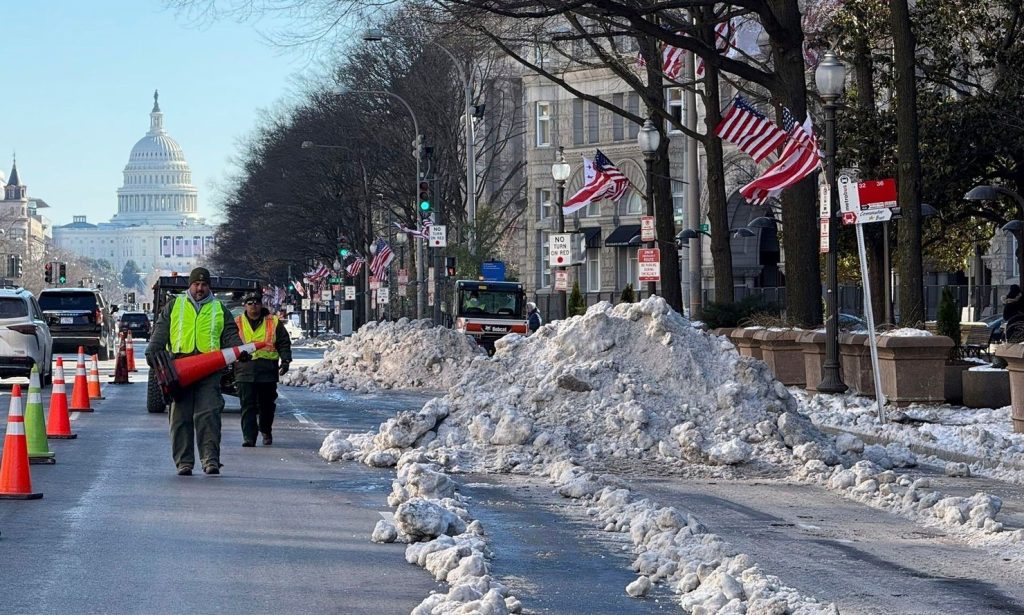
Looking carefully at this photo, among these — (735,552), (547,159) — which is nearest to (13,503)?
(735,552)

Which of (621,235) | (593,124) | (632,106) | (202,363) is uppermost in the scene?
(632,106)

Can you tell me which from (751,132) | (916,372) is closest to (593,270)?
(751,132)

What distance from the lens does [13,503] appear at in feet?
43.2

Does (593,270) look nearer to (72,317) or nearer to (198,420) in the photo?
(72,317)

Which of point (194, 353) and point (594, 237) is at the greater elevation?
point (594, 237)

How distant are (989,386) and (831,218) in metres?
3.10

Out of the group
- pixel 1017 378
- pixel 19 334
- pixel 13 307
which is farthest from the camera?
pixel 13 307

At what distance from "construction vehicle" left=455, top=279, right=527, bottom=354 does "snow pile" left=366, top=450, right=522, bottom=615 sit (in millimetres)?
38078

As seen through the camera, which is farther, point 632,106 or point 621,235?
point 621,235

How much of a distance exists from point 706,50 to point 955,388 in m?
6.16

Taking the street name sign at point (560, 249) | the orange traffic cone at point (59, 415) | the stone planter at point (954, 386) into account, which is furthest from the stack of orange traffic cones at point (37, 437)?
the street name sign at point (560, 249)

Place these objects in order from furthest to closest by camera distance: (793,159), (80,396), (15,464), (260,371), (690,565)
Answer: (793,159) → (80,396) → (260,371) → (15,464) → (690,565)

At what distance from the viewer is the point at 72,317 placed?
4541 centimetres

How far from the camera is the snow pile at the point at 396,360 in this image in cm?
3466
